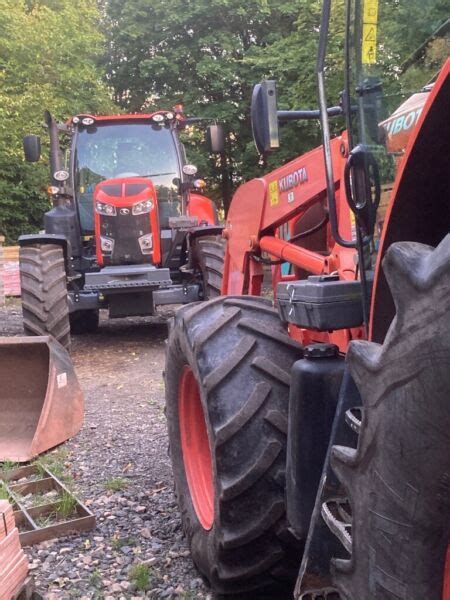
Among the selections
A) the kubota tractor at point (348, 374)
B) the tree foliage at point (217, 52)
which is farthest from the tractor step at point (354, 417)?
the tree foliage at point (217, 52)

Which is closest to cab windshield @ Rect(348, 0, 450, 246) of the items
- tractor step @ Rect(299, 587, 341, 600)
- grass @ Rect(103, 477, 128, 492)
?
tractor step @ Rect(299, 587, 341, 600)

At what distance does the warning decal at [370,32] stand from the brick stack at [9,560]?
79.7 inches

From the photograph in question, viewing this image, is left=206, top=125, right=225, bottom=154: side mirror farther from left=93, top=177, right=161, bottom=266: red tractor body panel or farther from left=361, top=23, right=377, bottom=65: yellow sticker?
left=361, top=23, right=377, bottom=65: yellow sticker

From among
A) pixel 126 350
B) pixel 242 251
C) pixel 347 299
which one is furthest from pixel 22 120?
pixel 347 299

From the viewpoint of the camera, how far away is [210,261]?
7961mm

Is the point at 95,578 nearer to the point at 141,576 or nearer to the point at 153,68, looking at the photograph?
the point at 141,576

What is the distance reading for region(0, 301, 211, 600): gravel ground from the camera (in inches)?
118

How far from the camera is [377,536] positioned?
1.55 metres

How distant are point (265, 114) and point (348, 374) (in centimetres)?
106

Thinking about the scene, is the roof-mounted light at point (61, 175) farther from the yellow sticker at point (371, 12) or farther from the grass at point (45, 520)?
the yellow sticker at point (371, 12)

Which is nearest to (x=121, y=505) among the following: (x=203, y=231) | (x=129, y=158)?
(x=203, y=231)

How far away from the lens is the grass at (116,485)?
402 centimetres

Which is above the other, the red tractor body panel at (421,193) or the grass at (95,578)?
the red tractor body panel at (421,193)

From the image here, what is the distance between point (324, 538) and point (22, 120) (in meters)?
17.7
